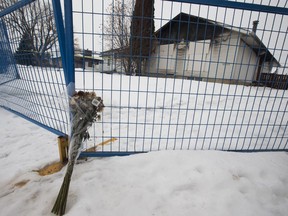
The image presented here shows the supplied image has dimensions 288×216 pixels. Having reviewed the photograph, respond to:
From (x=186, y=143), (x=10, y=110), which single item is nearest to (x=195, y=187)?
(x=186, y=143)

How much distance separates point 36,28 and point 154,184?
2.28 m

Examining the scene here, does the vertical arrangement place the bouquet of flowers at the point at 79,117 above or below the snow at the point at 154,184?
above

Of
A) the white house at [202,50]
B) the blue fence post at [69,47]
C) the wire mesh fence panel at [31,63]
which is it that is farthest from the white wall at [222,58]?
the wire mesh fence panel at [31,63]

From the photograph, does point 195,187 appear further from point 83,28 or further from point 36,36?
point 36,36

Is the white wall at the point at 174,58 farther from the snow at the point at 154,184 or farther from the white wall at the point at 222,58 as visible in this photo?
the snow at the point at 154,184

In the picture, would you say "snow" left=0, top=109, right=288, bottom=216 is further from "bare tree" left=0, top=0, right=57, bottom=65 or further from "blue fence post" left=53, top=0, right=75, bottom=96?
"bare tree" left=0, top=0, right=57, bottom=65

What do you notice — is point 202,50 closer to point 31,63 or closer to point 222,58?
point 31,63

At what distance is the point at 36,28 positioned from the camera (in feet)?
6.41

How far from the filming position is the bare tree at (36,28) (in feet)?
5.62

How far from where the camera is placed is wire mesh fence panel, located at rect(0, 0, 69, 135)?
182 cm

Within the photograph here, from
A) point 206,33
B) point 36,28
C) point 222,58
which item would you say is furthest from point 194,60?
point 222,58

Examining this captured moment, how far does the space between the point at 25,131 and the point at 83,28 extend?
83.8 inches

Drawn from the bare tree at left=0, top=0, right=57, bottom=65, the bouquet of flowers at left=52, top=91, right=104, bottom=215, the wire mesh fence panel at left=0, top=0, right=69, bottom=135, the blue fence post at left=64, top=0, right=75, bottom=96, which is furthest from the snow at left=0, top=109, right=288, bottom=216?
the bare tree at left=0, top=0, right=57, bottom=65

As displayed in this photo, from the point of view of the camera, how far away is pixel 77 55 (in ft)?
5.47
